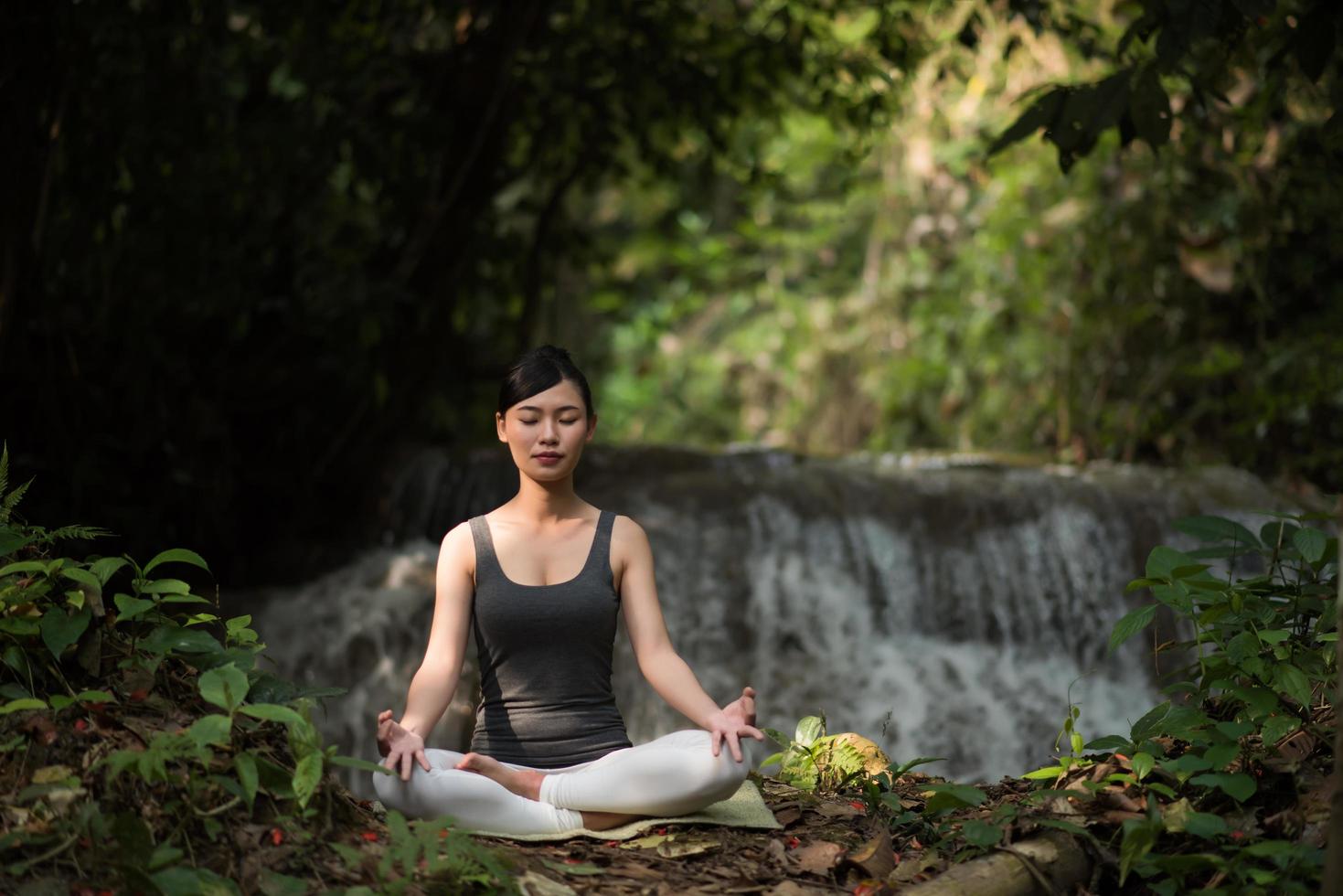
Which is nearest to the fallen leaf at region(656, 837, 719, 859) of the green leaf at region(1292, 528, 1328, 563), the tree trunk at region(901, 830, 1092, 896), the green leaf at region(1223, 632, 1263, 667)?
the tree trunk at region(901, 830, 1092, 896)

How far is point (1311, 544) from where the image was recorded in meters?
3.29

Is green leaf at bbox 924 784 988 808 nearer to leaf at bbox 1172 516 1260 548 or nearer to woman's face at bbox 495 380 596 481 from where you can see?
leaf at bbox 1172 516 1260 548

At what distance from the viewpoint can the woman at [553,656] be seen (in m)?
2.95

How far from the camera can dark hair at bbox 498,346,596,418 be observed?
3.17 m

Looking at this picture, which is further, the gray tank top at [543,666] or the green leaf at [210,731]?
the gray tank top at [543,666]

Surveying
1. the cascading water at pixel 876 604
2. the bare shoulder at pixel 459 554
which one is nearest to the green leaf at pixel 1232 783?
the bare shoulder at pixel 459 554

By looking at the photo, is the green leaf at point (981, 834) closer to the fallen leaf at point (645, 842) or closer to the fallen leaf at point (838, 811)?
the fallen leaf at point (838, 811)

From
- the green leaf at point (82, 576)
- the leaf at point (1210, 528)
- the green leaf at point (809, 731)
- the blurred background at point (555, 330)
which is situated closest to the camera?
the green leaf at point (82, 576)

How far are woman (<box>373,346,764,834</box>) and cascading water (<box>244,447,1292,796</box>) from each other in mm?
3259

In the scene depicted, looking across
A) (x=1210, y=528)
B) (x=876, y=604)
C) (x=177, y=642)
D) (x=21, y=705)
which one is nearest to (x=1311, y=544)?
(x=1210, y=528)

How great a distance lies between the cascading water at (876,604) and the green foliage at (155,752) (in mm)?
3547

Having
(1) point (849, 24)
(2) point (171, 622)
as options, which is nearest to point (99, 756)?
(2) point (171, 622)

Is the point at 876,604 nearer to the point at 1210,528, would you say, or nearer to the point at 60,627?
the point at 1210,528

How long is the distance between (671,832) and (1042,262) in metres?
7.80
